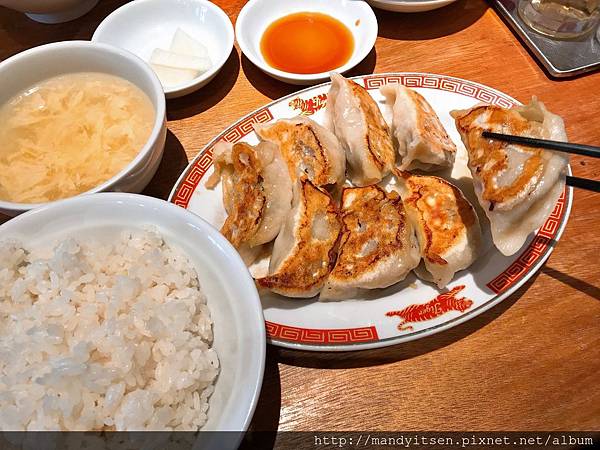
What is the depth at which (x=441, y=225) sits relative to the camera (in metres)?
1.75

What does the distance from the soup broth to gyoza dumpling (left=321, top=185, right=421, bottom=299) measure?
85cm

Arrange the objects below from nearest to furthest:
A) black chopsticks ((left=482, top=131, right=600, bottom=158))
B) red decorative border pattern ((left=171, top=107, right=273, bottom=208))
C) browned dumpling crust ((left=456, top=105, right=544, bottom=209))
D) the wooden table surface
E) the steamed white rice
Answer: the steamed white rice < black chopsticks ((left=482, top=131, right=600, bottom=158)) < the wooden table surface < browned dumpling crust ((left=456, top=105, right=544, bottom=209)) < red decorative border pattern ((left=171, top=107, right=273, bottom=208))

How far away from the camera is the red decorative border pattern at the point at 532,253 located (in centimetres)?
165

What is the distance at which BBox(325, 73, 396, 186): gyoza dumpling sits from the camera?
1938 millimetres

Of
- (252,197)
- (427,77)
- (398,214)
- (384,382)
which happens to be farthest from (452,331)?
(427,77)

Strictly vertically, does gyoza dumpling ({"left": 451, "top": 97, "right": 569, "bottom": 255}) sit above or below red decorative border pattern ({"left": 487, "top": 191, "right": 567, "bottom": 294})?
above

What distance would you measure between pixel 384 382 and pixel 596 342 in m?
0.73

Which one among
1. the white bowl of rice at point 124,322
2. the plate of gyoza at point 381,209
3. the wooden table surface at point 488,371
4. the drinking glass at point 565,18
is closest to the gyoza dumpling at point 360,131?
the plate of gyoza at point 381,209

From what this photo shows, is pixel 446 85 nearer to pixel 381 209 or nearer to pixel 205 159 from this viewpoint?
pixel 381 209

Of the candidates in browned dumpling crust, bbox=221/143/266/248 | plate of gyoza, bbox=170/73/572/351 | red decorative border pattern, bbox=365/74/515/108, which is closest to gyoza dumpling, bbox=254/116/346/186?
plate of gyoza, bbox=170/73/572/351

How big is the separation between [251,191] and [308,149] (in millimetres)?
297

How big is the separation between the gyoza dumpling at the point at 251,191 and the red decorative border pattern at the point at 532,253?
2.65 ft

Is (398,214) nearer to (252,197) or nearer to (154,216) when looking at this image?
(252,197)

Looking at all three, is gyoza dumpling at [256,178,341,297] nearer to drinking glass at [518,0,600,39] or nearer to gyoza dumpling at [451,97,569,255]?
gyoza dumpling at [451,97,569,255]
